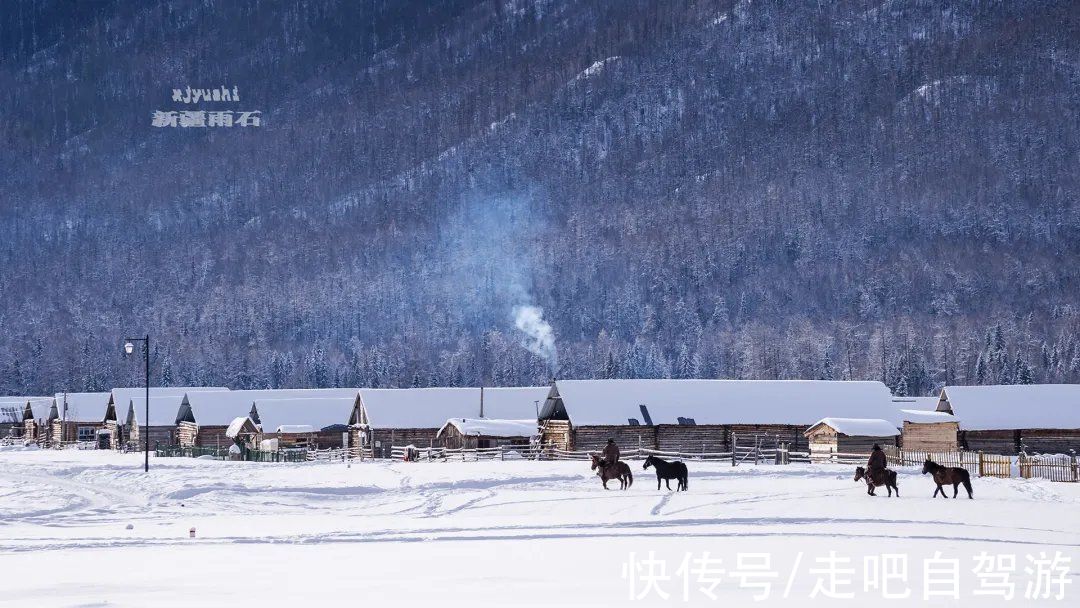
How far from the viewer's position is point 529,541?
2991 cm

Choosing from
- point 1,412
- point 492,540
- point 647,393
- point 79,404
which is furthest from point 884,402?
point 1,412

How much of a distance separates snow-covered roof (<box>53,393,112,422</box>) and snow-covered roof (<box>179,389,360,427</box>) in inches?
781

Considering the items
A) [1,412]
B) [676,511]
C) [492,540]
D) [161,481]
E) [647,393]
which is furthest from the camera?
[1,412]

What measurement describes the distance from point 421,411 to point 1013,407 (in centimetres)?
3710

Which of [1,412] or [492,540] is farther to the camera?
[1,412]

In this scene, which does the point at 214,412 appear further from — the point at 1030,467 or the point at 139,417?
the point at 1030,467

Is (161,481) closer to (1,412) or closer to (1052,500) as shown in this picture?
(1052,500)

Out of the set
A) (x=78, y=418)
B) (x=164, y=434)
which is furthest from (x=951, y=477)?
(x=78, y=418)

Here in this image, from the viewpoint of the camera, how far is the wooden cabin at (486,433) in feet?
251

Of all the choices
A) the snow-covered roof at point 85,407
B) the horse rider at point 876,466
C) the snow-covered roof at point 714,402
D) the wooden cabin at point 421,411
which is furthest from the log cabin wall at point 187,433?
the horse rider at point 876,466

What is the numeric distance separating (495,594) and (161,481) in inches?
1430

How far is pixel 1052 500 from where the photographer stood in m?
39.3

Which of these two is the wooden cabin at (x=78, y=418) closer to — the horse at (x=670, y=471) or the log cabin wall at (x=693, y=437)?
the log cabin wall at (x=693, y=437)

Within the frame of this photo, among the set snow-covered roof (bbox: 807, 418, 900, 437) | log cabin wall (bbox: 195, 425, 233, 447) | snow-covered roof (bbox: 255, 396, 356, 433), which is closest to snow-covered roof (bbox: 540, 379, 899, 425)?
snow-covered roof (bbox: 807, 418, 900, 437)
